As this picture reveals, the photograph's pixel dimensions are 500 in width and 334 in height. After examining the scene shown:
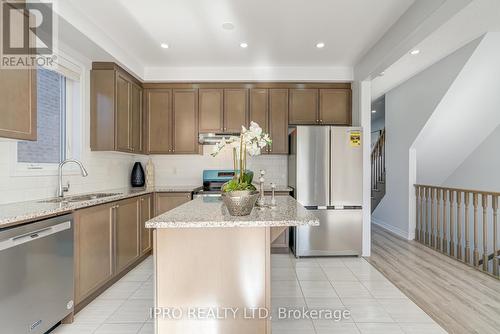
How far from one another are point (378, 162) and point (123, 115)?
211 inches

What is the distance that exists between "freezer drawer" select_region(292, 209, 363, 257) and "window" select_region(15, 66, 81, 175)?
3.08 m

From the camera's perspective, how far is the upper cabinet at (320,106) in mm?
4129

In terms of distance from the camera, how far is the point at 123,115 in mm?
3488

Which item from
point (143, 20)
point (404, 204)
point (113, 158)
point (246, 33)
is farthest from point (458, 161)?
point (113, 158)

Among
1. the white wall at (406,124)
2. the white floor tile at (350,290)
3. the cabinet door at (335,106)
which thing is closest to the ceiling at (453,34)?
the white wall at (406,124)

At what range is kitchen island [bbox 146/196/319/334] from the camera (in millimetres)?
1623

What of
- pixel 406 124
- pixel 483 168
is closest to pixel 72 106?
pixel 406 124

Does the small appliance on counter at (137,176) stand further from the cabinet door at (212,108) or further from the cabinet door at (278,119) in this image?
the cabinet door at (278,119)

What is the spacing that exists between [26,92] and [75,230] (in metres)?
1.13

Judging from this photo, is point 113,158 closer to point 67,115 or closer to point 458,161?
point 67,115

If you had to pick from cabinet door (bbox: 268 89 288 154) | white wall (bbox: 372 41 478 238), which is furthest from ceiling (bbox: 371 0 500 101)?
cabinet door (bbox: 268 89 288 154)

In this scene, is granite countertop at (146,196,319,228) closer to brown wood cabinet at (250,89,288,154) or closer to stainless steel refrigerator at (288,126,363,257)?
stainless steel refrigerator at (288,126,363,257)

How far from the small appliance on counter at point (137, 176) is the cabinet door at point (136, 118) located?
0.95ft

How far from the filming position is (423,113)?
4180mm
